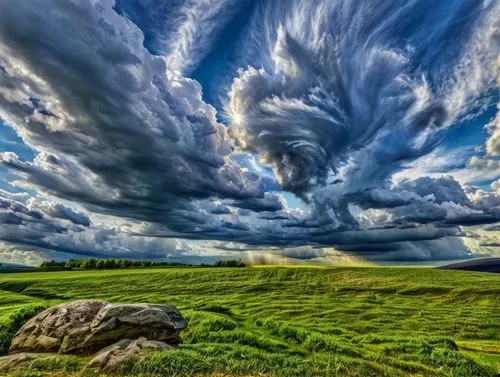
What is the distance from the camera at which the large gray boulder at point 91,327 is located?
25.2 m

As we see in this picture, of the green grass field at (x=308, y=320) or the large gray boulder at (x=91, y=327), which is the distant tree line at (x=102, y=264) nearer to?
the green grass field at (x=308, y=320)

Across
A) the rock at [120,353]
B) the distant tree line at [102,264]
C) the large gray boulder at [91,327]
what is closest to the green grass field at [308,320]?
the rock at [120,353]

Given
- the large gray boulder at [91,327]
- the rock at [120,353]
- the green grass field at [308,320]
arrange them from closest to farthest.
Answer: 1. the rock at [120,353]
2. the green grass field at [308,320]
3. the large gray boulder at [91,327]

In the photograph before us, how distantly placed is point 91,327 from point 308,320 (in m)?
31.7

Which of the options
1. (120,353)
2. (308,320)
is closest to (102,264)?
(308,320)

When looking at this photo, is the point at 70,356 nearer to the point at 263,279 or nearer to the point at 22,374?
the point at 22,374

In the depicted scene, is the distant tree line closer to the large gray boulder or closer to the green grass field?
the green grass field

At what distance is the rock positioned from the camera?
20456 millimetres

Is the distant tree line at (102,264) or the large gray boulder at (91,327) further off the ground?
the distant tree line at (102,264)

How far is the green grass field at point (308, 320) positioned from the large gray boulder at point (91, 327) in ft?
6.94

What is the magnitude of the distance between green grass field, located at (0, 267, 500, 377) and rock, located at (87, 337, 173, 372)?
880mm

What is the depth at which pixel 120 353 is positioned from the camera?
2180cm

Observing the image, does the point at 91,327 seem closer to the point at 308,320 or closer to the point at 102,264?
the point at 308,320

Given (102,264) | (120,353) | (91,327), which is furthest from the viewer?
(102,264)
